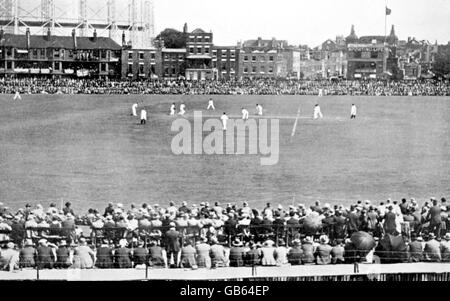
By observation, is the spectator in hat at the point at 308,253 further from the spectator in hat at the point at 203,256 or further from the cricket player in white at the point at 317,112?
the cricket player in white at the point at 317,112

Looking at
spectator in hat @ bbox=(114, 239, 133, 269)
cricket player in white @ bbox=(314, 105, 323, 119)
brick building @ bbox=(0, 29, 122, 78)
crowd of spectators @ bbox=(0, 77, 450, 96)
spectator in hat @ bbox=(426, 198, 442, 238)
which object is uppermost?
brick building @ bbox=(0, 29, 122, 78)

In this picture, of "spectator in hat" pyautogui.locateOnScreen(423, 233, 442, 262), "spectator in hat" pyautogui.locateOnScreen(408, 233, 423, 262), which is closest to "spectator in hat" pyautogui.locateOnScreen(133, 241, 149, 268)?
"spectator in hat" pyautogui.locateOnScreen(408, 233, 423, 262)

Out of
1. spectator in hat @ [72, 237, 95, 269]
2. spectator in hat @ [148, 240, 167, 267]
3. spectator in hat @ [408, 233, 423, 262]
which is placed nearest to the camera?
spectator in hat @ [72, 237, 95, 269]

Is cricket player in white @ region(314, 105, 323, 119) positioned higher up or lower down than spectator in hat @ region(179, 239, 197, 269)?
higher up

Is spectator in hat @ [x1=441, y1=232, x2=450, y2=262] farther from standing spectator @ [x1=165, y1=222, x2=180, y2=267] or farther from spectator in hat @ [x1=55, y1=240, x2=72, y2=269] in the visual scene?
spectator in hat @ [x1=55, y1=240, x2=72, y2=269]
